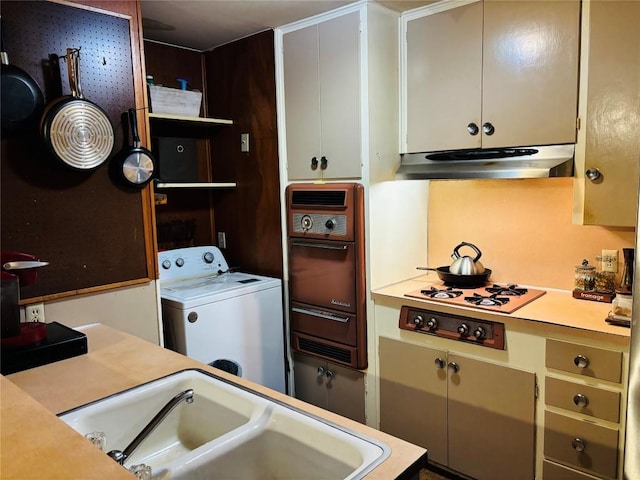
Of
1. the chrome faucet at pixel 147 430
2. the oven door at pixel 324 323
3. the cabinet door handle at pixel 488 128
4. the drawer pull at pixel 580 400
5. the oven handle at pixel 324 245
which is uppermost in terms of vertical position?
the cabinet door handle at pixel 488 128

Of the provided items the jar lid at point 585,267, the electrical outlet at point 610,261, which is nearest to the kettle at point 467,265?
the jar lid at point 585,267

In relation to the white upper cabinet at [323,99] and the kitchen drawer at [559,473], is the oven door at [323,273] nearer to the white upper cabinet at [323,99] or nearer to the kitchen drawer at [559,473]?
the white upper cabinet at [323,99]

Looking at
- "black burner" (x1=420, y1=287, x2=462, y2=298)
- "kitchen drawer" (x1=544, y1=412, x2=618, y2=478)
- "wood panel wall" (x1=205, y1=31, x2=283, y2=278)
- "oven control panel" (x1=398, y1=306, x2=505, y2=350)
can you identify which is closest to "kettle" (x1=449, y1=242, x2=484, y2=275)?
"black burner" (x1=420, y1=287, x2=462, y2=298)

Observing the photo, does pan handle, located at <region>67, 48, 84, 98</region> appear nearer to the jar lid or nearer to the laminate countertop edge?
the laminate countertop edge

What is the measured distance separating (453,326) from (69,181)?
1.78 meters

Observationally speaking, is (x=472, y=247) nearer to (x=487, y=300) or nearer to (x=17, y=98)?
(x=487, y=300)

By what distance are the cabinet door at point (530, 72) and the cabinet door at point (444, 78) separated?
6cm

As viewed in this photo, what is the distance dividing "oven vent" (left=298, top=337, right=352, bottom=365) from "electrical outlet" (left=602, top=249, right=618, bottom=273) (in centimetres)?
132

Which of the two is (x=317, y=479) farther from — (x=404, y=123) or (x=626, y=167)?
(x=404, y=123)

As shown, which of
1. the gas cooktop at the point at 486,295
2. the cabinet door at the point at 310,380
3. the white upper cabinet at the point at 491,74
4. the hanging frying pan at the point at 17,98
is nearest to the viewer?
the hanging frying pan at the point at 17,98

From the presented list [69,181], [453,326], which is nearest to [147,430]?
[69,181]

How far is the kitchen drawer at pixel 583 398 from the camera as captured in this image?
1848 millimetres

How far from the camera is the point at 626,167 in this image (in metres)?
1.92

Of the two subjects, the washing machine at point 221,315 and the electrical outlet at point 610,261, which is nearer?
the electrical outlet at point 610,261
